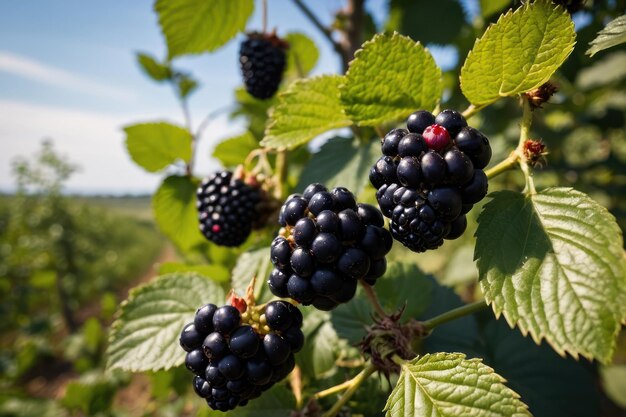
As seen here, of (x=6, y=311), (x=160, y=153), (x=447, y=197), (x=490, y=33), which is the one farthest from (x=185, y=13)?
(x=6, y=311)

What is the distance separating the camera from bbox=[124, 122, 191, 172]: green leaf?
1.40 metres

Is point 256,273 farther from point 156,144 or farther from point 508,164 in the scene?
point 156,144

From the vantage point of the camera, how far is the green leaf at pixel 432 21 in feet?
5.46

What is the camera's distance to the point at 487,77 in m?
0.71

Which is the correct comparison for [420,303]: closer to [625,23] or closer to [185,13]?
[625,23]

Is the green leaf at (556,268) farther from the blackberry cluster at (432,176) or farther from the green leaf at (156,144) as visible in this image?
the green leaf at (156,144)

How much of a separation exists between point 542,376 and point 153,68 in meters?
2.02

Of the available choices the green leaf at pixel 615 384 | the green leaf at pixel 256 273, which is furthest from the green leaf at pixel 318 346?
the green leaf at pixel 615 384

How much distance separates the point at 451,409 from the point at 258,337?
1.14ft

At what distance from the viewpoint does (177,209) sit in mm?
1433

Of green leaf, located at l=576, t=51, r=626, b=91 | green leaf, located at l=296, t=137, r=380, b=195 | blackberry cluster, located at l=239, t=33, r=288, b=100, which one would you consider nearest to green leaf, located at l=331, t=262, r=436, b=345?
green leaf, located at l=296, t=137, r=380, b=195

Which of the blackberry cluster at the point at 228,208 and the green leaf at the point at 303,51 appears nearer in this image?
the blackberry cluster at the point at 228,208

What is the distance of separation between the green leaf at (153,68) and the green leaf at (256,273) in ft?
4.40

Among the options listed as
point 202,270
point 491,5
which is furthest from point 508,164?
point 202,270
